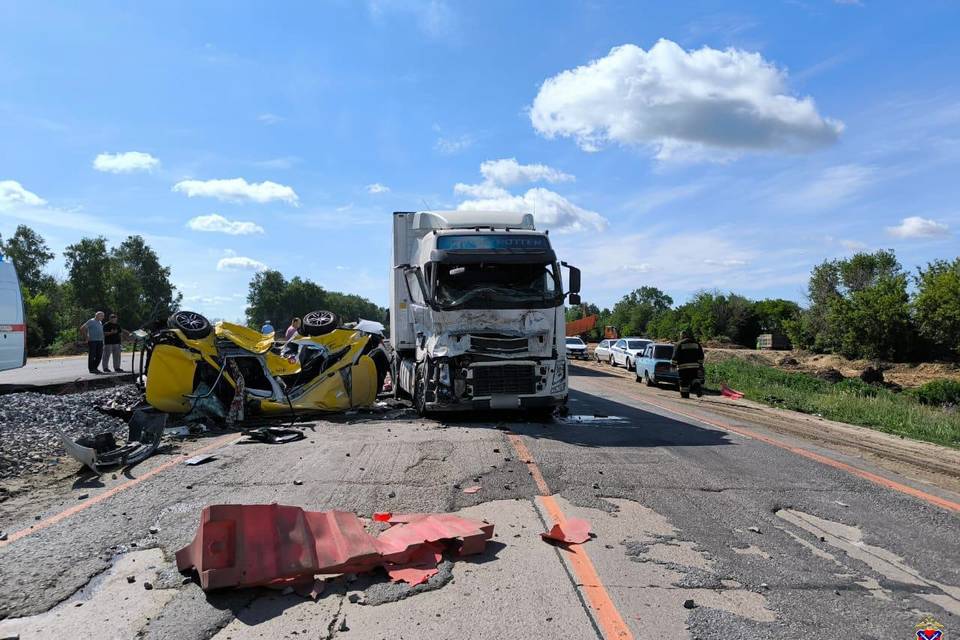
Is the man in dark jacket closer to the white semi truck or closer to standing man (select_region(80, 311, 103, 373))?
the white semi truck

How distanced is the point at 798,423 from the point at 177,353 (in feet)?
40.6

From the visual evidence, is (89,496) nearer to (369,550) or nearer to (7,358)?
(369,550)

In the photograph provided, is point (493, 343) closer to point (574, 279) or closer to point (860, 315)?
point (574, 279)

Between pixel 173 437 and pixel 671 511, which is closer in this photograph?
pixel 671 511

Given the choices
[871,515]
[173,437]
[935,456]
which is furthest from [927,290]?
[173,437]

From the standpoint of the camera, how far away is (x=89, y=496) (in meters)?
5.84

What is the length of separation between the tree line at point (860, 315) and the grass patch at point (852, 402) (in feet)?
53.1

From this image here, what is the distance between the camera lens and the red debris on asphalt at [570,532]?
458 centimetres

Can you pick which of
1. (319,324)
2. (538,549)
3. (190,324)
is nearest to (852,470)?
(538,549)

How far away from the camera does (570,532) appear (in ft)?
15.6

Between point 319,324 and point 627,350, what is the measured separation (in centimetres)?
2262

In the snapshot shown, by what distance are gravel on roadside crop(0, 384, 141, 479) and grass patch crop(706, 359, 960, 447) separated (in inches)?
554

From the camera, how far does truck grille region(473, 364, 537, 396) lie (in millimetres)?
10109

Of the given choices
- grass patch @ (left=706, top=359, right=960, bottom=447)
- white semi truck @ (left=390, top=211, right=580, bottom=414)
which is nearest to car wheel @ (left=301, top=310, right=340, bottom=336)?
white semi truck @ (left=390, top=211, right=580, bottom=414)
